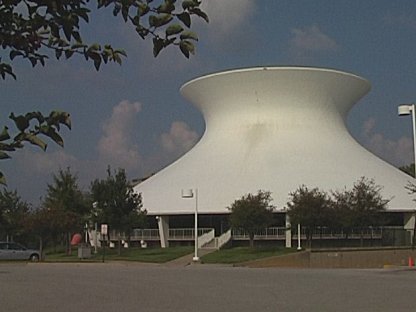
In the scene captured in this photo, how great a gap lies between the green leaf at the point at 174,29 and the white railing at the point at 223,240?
47.4 m

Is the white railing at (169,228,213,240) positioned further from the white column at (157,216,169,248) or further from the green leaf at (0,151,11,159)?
the green leaf at (0,151,11,159)

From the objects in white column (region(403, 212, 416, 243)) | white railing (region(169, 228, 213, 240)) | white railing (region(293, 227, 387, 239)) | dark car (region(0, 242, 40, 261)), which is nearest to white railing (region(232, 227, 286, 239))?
white railing (region(293, 227, 387, 239))

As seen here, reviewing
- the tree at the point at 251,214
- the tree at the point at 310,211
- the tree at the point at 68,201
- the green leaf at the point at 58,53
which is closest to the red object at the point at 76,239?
the tree at the point at 68,201

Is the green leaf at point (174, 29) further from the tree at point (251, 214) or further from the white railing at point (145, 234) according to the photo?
the white railing at point (145, 234)

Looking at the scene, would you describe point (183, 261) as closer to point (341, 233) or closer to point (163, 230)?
point (341, 233)

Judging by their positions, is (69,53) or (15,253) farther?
(15,253)

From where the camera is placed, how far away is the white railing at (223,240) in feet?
165

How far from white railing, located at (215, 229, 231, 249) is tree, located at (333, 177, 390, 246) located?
29.7ft

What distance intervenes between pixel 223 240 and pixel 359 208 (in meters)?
10.8

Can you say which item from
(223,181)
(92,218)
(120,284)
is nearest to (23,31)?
(120,284)

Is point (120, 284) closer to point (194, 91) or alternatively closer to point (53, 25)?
point (53, 25)

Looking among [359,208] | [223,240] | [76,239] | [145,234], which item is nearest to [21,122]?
[359,208]

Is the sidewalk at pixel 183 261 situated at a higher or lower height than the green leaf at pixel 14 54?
lower

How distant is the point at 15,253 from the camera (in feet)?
145
